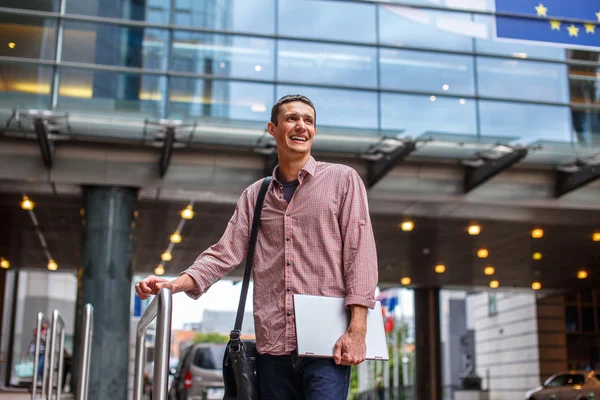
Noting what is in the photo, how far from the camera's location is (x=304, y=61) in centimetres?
1598

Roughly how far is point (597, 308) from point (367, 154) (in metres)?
22.6

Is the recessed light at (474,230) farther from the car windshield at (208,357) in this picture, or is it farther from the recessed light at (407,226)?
the car windshield at (208,357)

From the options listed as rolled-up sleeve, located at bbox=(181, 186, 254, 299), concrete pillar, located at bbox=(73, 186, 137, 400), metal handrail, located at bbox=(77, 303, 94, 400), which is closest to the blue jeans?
rolled-up sleeve, located at bbox=(181, 186, 254, 299)

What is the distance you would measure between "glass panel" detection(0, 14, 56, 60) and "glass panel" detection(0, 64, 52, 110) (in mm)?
407

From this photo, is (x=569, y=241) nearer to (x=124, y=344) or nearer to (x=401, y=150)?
(x=401, y=150)

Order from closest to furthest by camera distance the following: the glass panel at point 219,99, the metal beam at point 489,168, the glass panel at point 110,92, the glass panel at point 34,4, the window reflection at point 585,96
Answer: the glass panel at point 110,92 < the metal beam at point 489,168 < the glass panel at point 219,99 < the glass panel at point 34,4 < the window reflection at point 585,96

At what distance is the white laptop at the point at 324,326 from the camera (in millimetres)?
2869

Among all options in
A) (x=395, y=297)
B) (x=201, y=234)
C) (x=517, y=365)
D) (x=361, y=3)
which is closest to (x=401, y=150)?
(x=361, y=3)

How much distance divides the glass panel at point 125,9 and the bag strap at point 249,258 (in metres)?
13.2

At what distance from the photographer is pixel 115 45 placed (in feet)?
51.0

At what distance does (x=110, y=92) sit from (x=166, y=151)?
151cm

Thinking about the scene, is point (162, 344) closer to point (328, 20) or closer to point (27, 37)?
point (27, 37)

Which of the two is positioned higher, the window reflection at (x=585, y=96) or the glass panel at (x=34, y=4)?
the glass panel at (x=34, y=4)

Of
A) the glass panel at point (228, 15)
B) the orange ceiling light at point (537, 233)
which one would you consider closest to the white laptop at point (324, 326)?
the glass panel at point (228, 15)
